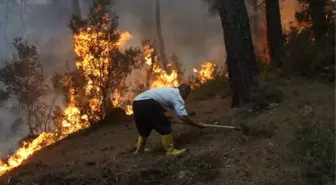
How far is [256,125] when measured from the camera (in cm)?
681

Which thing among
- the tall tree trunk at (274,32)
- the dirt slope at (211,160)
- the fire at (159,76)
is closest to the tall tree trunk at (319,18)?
the tall tree trunk at (274,32)

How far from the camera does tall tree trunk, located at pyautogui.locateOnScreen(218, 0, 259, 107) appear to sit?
28.2 feet

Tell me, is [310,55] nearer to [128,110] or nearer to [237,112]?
[237,112]

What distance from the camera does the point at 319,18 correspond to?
11203 millimetres

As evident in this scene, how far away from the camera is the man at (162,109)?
656cm

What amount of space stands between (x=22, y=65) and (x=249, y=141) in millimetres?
18766

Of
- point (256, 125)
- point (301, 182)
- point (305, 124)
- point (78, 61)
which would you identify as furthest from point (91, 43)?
point (301, 182)

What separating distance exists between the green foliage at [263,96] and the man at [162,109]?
161cm

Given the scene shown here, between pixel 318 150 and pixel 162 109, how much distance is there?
2538 mm

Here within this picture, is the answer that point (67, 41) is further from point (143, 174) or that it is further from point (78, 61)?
point (143, 174)

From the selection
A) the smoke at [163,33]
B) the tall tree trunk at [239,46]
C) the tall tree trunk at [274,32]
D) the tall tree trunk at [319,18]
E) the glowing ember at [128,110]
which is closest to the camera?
the tall tree trunk at [239,46]

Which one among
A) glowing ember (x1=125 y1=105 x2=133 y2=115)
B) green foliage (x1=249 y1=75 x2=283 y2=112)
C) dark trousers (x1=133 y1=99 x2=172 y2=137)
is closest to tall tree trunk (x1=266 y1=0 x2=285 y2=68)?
green foliage (x1=249 y1=75 x2=283 y2=112)

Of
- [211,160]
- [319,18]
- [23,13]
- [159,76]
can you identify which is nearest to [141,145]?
[211,160]

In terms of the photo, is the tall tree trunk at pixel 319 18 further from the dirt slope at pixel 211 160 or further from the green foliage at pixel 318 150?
the green foliage at pixel 318 150
